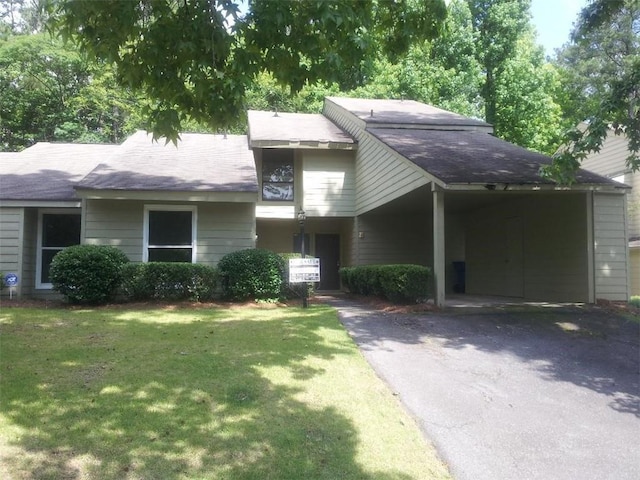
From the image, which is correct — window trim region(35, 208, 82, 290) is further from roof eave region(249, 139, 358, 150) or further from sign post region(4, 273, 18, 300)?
roof eave region(249, 139, 358, 150)

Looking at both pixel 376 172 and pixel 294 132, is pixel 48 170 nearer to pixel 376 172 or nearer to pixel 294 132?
pixel 294 132

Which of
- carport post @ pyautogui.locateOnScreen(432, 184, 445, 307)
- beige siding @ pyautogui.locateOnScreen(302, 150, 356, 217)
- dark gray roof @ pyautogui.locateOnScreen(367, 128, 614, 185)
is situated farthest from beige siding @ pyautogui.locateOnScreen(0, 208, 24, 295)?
carport post @ pyautogui.locateOnScreen(432, 184, 445, 307)

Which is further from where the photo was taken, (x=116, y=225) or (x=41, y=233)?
(x=41, y=233)

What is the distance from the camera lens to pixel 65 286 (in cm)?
1062

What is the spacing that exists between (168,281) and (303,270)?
3.10 m

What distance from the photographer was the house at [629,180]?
18.2 metres

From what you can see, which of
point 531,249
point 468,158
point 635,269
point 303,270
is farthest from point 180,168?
point 635,269

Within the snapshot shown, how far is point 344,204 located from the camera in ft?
53.3

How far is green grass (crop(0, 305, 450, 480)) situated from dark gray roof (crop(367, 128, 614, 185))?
436 centimetres

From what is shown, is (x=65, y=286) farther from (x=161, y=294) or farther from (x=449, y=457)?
(x=449, y=457)

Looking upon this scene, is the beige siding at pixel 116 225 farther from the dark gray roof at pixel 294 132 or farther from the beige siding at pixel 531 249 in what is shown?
the beige siding at pixel 531 249

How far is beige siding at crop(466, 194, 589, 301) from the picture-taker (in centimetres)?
1160

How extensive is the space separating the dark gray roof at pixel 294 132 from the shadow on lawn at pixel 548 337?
260 inches

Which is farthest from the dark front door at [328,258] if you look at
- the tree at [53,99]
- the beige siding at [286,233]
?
the tree at [53,99]
